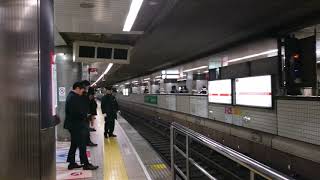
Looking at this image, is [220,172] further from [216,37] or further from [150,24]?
[216,37]

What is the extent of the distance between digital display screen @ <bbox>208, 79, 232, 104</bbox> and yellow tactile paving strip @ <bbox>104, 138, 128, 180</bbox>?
3280mm

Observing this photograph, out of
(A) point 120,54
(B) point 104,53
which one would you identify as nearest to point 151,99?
(A) point 120,54

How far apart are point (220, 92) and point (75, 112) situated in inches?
203

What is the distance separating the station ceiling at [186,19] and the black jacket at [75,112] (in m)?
1.84

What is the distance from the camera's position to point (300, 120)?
607 cm

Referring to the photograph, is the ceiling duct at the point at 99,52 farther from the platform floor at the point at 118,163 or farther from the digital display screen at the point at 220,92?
the digital display screen at the point at 220,92

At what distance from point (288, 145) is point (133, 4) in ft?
13.1

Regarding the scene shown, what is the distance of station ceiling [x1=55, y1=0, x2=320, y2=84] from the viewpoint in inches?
280

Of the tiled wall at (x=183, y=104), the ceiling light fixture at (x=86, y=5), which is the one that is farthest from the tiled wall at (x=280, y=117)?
the ceiling light fixture at (x=86, y=5)

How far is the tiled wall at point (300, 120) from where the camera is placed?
569 cm

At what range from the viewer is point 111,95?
10.8 m

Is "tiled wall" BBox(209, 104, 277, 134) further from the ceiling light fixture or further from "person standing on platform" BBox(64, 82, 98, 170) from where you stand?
the ceiling light fixture

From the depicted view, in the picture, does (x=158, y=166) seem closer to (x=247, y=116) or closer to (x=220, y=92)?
(x=247, y=116)

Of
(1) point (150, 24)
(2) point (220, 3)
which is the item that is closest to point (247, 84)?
(2) point (220, 3)
